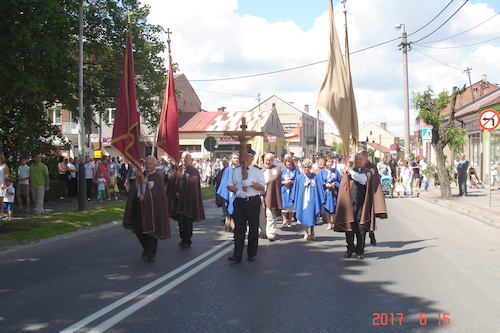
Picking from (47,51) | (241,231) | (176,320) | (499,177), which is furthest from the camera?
(499,177)

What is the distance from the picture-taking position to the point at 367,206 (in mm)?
7457

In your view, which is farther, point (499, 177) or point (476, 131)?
point (476, 131)

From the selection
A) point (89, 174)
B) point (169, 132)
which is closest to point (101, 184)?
point (89, 174)

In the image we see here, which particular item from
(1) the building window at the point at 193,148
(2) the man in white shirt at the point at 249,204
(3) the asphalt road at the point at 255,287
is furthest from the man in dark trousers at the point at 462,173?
(1) the building window at the point at 193,148

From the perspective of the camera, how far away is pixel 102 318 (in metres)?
4.48

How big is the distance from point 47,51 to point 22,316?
7.51m

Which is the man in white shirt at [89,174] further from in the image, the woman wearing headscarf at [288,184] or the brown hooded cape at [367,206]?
the brown hooded cape at [367,206]

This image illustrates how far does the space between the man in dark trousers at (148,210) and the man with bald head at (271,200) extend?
8.80 ft

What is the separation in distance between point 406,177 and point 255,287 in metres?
18.3

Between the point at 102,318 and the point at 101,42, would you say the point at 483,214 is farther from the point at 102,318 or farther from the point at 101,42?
the point at 101,42

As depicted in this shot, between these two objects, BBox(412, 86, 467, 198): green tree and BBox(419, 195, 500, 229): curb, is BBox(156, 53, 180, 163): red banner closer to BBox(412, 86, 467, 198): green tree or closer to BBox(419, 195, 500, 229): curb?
BBox(419, 195, 500, 229): curb

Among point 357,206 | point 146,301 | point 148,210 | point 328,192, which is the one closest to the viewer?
point 146,301

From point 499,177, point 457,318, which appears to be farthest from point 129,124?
point 499,177

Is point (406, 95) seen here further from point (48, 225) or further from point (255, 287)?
point (255, 287)
